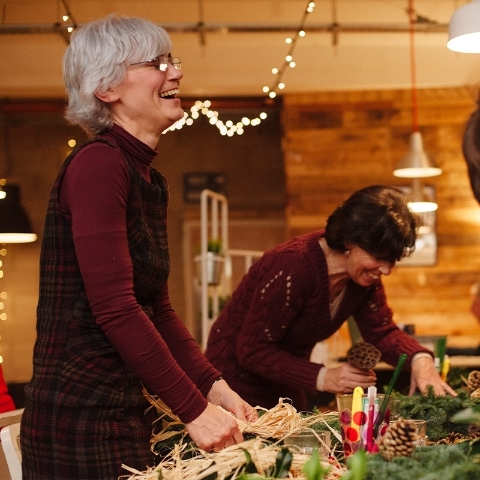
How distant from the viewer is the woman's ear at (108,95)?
1546mm

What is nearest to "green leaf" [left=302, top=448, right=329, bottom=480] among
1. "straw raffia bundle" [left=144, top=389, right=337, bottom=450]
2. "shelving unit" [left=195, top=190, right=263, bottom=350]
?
"straw raffia bundle" [left=144, top=389, right=337, bottom=450]

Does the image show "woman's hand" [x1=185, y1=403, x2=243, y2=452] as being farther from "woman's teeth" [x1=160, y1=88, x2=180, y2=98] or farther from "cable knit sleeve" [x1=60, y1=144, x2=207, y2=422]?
"woman's teeth" [x1=160, y1=88, x2=180, y2=98]

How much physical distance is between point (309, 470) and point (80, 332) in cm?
53

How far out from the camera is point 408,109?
6996 millimetres

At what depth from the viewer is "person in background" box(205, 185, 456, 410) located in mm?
2293

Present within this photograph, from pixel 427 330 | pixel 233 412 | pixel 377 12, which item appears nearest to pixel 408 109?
pixel 377 12

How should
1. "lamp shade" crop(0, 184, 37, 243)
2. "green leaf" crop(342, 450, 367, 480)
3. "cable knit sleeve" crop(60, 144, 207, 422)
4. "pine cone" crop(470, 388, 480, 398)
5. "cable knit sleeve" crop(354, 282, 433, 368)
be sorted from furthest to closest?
"lamp shade" crop(0, 184, 37, 243) < "cable knit sleeve" crop(354, 282, 433, 368) < "pine cone" crop(470, 388, 480, 398) < "cable knit sleeve" crop(60, 144, 207, 422) < "green leaf" crop(342, 450, 367, 480)

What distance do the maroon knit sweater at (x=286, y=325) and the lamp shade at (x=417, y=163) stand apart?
2.57 meters

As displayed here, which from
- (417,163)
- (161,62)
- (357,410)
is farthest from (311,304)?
(417,163)

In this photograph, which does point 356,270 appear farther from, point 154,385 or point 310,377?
point 154,385

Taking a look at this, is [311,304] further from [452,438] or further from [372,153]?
[372,153]

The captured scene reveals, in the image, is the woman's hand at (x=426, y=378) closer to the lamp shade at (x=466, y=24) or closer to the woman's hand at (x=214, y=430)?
the woman's hand at (x=214, y=430)

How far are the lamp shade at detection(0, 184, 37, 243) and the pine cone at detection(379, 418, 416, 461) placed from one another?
556 cm

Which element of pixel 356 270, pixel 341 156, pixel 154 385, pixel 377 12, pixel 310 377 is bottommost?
pixel 310 377
